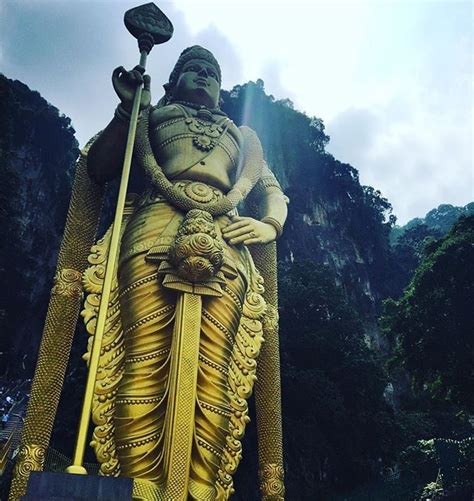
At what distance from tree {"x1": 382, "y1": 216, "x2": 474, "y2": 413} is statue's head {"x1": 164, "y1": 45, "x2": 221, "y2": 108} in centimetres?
809

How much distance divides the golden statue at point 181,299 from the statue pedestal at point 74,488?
0.98 m

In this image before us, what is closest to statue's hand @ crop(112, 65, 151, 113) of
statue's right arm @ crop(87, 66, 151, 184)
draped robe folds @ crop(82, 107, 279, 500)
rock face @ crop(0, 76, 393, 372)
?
statue's right arm @ crop(87, 66, 151, 184)

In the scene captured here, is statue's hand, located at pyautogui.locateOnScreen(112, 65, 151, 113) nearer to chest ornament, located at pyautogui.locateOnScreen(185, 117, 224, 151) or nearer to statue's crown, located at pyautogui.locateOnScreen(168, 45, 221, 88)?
chest ornament, located at pyautogui.locateOnScreen(185, 117, 224, 151)

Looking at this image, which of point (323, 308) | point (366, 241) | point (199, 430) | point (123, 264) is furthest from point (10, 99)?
point (366, 241)

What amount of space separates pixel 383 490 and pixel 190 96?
910cm

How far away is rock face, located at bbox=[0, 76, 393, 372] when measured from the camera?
82.7ft

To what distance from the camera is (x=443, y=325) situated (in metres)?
10.8

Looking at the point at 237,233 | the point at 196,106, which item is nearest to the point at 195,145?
the point at 196,106

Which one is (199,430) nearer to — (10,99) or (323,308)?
(323,308)

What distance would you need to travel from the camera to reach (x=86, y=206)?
413 centimetres

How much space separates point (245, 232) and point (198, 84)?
154cm

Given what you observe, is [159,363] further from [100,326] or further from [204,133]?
[204,133]

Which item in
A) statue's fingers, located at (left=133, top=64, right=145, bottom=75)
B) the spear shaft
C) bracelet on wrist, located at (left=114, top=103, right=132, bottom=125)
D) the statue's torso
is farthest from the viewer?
the statue's torso

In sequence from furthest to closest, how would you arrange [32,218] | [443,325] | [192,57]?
1. [32,218]
2. [443,325]
3. [192,57]
